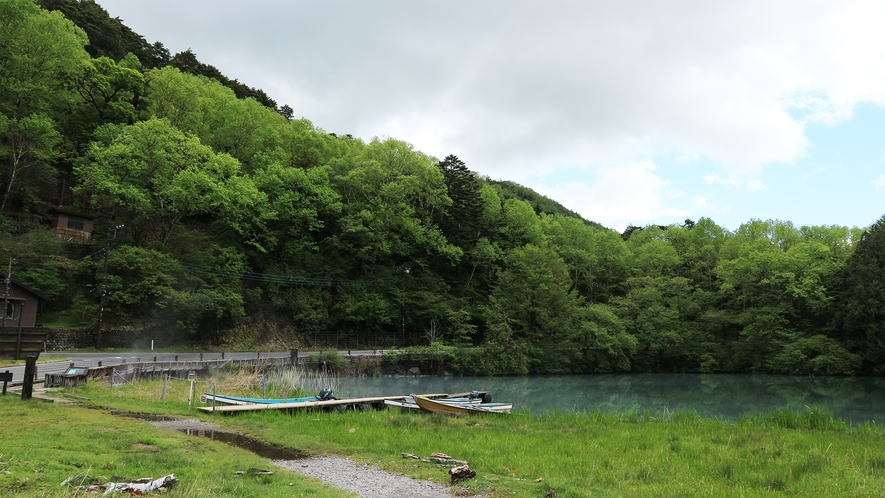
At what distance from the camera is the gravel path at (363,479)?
772cm

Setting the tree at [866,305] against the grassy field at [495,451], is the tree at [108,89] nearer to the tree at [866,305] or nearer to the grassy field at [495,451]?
the grassy field at [495,451]

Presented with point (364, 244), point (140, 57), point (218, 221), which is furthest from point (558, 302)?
point (140, 57)

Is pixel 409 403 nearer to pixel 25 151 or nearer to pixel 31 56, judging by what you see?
pixel 25 151

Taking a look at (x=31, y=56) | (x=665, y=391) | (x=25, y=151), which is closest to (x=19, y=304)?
(x=25, y=151)

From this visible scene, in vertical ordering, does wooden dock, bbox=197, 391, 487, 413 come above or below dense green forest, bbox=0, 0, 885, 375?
below

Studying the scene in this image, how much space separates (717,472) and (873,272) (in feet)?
179

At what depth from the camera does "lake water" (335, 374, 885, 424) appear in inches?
1126

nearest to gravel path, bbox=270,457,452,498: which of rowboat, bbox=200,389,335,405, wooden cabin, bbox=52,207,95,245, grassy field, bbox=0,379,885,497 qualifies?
grassy field, bbox=0,379,885,497

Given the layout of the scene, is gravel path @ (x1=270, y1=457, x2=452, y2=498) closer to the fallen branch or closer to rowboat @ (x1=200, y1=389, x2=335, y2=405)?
the fallen branch

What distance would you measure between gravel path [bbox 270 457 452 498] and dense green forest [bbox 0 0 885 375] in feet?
110

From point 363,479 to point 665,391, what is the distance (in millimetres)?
36070

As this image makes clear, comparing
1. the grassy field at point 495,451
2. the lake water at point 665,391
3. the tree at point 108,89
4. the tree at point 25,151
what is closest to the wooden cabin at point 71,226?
the tree at point 25,151

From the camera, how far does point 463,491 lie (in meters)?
7.80

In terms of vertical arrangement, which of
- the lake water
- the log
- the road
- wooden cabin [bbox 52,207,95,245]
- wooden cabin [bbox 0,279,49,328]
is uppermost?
wooden cabin [bbox 52,207,95,245]
